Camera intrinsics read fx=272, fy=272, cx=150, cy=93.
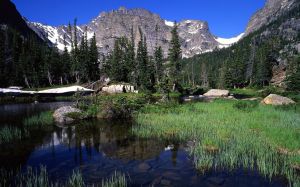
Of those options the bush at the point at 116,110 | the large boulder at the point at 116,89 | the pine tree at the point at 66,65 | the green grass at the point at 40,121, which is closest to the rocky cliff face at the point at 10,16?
the pine tree at the point at 66,65

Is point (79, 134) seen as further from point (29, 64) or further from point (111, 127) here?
point (29, 64)

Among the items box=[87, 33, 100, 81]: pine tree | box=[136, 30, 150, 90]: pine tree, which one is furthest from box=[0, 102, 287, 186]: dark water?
box=[87, 33, 100, 81]: pine tree

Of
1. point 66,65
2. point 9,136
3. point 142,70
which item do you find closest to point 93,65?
point 66,65

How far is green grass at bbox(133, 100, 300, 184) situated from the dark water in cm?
81

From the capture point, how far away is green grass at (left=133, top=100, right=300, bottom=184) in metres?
13.7

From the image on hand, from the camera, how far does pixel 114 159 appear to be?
51.0 feet

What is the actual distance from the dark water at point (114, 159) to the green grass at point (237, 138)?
0.81 m

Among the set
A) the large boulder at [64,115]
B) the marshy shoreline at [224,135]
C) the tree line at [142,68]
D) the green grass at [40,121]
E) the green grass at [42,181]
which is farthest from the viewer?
the tree line at [142,68]

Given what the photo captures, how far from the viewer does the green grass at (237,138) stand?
13.7 m

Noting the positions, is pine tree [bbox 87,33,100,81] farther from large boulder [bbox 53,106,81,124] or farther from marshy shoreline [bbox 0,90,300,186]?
marshy shoreline [bbox 0,90,300,186]

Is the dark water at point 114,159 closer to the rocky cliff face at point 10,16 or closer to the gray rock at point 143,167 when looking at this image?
the gray rock at point 143,167

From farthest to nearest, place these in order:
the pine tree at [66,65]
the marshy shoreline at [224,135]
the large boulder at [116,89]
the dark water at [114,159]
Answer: the pine tree at [66,65]
the large boulder at [116,89]
the marshy shoreline at [224,135]
the dark water at [114,159]

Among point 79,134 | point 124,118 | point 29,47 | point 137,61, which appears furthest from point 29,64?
point 79,134

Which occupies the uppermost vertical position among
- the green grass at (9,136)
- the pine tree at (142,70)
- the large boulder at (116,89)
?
the pine tree at (142,70)
